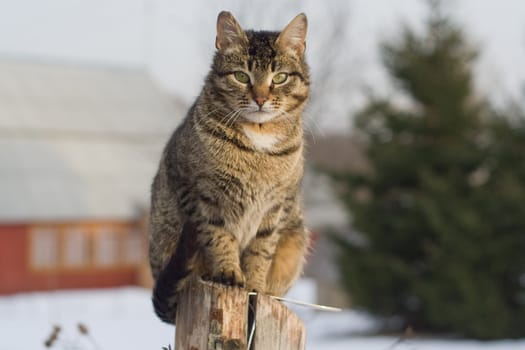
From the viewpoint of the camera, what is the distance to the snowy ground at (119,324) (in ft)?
34.5

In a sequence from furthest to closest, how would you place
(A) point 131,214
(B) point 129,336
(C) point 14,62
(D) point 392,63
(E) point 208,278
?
1. (C) point 14,62
2. (A) point 131,214
3. (D) point 392,63
4. (B) point 129,336
5. (E) point 208,278

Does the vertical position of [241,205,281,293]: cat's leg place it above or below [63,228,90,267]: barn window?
above

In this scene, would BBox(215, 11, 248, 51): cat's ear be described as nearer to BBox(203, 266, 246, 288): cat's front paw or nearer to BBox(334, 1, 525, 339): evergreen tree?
BBox(203, 266, 246, 288): cat's front paw

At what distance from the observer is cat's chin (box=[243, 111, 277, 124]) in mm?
3379

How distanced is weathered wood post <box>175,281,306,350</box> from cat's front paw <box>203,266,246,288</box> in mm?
187

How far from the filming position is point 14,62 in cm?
2219

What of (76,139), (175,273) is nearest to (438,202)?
(175,273)

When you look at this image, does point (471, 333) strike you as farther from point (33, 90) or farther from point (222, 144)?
point (33, 90)

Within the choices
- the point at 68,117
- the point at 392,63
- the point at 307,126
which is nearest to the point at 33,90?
the point at 68,117

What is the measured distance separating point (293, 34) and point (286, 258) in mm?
1030

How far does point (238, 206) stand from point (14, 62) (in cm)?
2019

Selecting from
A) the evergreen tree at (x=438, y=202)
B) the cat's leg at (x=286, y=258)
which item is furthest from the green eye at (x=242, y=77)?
the evergreen tree at (x=438, y=202)

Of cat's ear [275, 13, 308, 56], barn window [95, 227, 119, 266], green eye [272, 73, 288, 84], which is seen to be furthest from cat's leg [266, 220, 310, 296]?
barn window [95, 227, 119, 266]

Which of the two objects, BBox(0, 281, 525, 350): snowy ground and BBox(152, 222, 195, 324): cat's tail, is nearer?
BBox(152, 222, 195, 324): cat's tail
